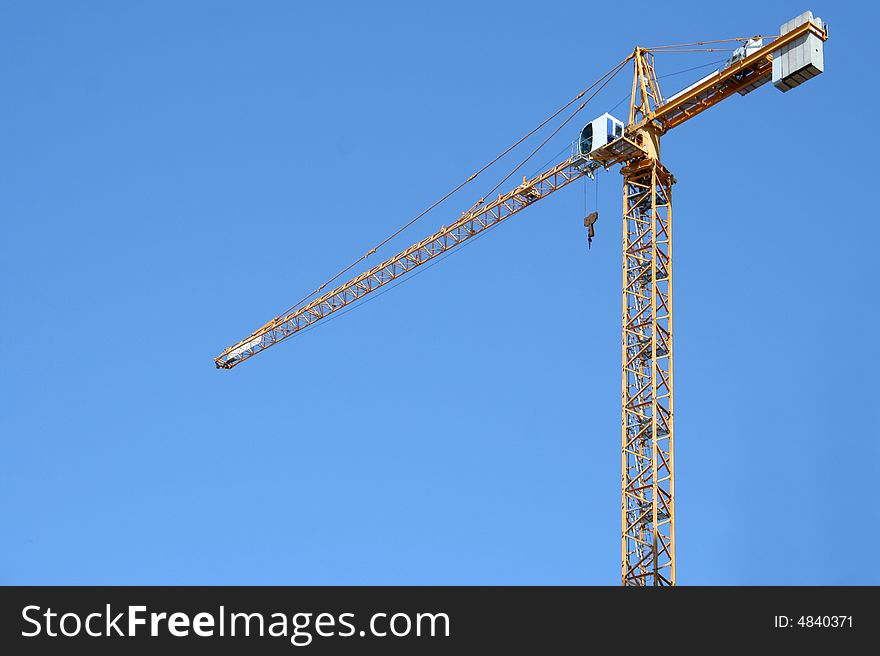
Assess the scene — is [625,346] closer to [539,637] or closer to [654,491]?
[654,491]

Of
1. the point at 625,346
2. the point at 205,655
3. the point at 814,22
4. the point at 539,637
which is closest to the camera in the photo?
the point at 205,655

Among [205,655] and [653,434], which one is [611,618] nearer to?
[205,655]

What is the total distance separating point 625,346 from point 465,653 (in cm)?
→ 3435

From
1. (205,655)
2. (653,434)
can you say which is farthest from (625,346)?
(205,655)

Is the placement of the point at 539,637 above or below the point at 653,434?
below

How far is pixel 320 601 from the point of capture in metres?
64.4

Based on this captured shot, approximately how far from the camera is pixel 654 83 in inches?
3964

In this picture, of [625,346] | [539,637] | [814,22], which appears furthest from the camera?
[625,346]

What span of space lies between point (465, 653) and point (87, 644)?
15.7m

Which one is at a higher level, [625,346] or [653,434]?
[625,346]

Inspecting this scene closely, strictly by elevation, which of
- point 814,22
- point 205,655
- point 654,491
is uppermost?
point 814,22

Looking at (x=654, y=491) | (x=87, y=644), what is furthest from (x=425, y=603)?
(x=654, y=491)

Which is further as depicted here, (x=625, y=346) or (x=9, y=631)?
(x=625, y=346)

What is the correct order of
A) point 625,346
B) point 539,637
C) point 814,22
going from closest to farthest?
point 539,637
point 814,22
point 625,346
